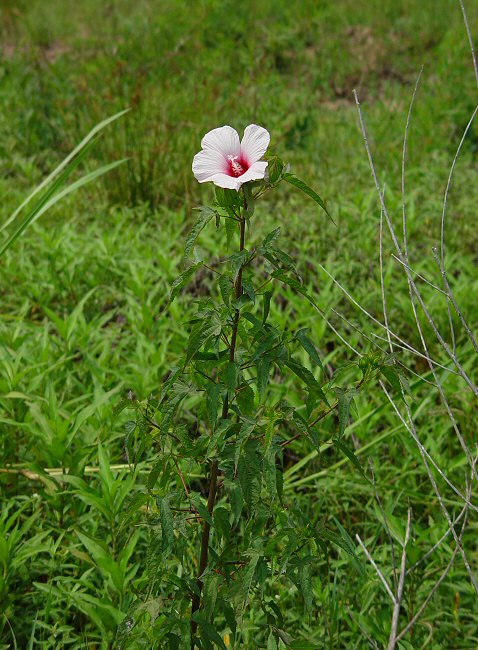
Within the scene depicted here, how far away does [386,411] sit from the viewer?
2.50 m

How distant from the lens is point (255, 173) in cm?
121

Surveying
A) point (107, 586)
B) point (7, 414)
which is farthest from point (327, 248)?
point (107, 586)

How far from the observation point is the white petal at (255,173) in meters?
1.20

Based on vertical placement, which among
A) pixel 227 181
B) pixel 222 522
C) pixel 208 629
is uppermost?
pixel 227 181

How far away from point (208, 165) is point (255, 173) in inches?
5.3

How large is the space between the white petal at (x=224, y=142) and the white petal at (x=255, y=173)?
133mm

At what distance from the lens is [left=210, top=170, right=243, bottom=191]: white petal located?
1207mm

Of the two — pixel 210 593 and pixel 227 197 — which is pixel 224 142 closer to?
pixel 227 197

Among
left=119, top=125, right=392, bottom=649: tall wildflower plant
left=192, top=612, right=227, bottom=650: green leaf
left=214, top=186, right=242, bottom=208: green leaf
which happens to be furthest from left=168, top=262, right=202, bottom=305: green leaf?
left=192, top=612, right=227, bottom=650: green leaf

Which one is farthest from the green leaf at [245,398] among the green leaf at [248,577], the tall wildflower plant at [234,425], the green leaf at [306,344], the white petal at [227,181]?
the white petal at [227,181]

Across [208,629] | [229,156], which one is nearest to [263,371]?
[229,156]

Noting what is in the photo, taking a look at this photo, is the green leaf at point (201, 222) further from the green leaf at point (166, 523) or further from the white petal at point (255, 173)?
the green leaf at point (166, 523)

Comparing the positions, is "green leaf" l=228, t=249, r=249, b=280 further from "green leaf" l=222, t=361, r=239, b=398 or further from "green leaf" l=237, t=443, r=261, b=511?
"green leaf" l=237, t=443, r=261, b=511

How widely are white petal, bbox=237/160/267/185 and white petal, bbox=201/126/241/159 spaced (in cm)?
13
